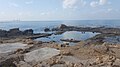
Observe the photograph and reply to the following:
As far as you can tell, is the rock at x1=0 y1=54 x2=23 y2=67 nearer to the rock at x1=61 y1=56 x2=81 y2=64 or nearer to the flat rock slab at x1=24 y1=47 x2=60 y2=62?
the flat rock slab at x1=24 y1=47 x2=60 y2=62

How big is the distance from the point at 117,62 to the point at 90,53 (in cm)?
400

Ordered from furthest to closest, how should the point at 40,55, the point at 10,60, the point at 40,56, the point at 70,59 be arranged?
1. the point at 40,55
2. the point at 40,56
3. the point at 10,60
4. the point at 70,59

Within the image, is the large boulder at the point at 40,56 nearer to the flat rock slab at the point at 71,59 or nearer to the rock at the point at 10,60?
the rock at the point at 10,60

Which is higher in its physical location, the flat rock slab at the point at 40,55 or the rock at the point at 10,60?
the flat rock slab at the point at 40,55

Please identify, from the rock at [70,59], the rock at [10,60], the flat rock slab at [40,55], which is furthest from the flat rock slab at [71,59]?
the rock at [10,60]

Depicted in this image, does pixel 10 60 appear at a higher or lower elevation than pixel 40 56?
lower

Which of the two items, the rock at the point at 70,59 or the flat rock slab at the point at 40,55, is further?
the flat rock slab at the point at 40,55

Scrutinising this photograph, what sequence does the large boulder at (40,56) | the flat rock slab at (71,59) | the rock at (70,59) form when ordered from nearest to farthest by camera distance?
the rock at (70,59) → the flat rock slab at (71,59) → the large boulder at (40,56)

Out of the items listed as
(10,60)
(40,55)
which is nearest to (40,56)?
(40,55)

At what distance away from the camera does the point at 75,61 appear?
15656 mm

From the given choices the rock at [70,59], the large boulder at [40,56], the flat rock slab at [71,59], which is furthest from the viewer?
the large boulder at [40,56]

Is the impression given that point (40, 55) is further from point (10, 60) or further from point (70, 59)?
point (70, 59)

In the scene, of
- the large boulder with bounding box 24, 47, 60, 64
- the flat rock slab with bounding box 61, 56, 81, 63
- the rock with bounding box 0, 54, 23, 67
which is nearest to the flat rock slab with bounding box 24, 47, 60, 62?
the large boulder with bounding box 24, 47, 60, 64

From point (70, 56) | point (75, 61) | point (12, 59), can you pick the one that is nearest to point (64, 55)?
point (70, 56)
